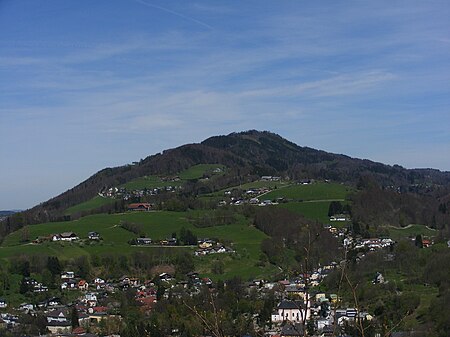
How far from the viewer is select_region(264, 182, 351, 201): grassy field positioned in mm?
50600

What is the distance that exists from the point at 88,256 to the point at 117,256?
1.62 metres

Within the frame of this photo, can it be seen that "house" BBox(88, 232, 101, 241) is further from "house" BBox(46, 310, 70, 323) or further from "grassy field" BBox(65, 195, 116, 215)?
"grassy field" BBox(65, 195, 116, 215)

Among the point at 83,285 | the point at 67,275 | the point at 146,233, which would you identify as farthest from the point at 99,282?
the point at 146,233

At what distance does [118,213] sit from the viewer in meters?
46.1

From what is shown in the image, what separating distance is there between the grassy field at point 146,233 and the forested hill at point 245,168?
5.61 meters

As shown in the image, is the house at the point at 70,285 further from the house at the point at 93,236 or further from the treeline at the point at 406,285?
the treeline at the point at 406,285

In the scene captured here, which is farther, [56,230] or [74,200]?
[74,200]

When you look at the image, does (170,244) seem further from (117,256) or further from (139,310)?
(139,310)

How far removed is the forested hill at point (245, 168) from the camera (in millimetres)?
62469

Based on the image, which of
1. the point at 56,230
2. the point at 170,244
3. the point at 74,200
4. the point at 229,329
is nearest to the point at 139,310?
the point at 229,329

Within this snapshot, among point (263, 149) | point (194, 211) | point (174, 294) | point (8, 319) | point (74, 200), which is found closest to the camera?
point (8, 319)

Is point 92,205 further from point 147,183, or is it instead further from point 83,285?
point 83,285

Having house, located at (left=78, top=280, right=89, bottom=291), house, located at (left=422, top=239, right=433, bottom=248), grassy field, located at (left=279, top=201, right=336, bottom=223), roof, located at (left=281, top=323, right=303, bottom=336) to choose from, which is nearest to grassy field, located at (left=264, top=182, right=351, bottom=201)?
grassy field, located at (left=279, top=201, right=336, bottom=223)

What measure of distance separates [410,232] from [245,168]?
1143 inches
